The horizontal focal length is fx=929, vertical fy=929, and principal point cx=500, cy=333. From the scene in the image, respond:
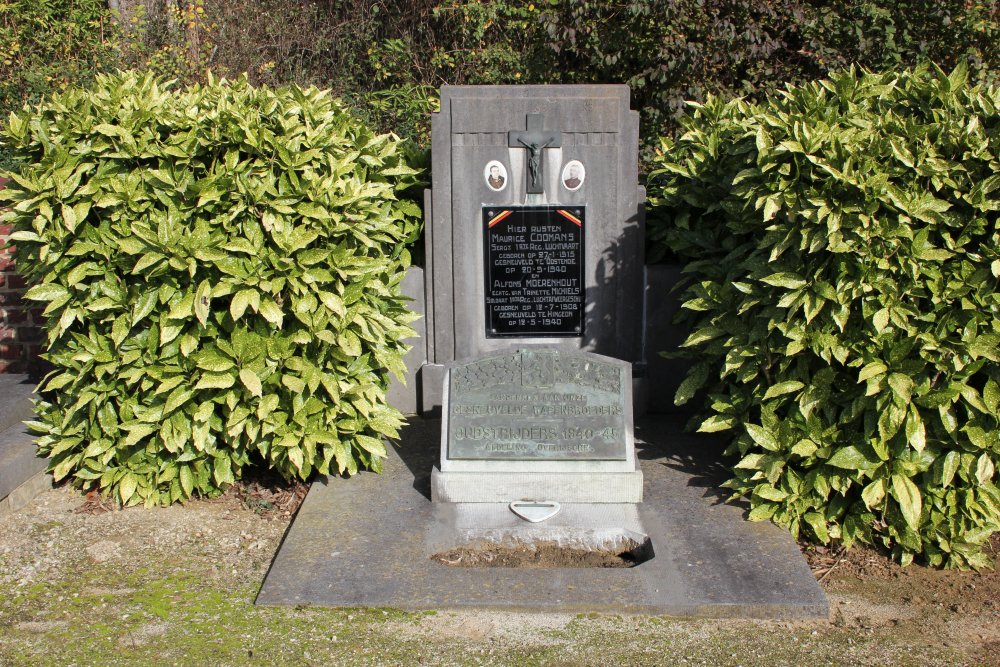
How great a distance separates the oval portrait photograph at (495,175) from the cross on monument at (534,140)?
15 cm

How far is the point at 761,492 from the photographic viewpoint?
14.4 ft

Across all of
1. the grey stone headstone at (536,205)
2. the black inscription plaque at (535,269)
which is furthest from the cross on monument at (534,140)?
the black inscription plaque at (535,269)

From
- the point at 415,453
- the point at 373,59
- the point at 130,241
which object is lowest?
the point at 415,453

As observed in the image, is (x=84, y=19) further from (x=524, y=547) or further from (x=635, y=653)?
(x=635, y=653)

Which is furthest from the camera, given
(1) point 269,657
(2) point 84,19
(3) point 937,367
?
(2) point 84,19

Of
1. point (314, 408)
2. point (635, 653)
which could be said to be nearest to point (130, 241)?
point (314, 408)

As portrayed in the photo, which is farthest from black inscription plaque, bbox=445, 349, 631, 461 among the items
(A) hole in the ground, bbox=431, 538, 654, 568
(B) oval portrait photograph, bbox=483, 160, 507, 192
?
(B) oval portrait photograph, bbox=483, 160, 507, 192

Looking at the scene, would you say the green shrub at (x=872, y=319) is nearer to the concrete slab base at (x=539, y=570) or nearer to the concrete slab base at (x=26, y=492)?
the concrete slab base at (x=539, y=570)

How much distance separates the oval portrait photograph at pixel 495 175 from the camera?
590 centimetres

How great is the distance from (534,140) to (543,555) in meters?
2.71

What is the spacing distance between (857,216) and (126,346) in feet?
11.4

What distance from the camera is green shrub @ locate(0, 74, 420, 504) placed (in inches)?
174

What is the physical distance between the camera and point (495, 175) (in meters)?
5.91

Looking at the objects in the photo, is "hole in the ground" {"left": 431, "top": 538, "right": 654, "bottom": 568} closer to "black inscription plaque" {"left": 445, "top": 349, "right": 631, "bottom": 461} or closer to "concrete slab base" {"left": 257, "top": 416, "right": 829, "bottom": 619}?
"concrete slab base" {"left": 257, "top": 416, "right": 829, "bottom": 619}
